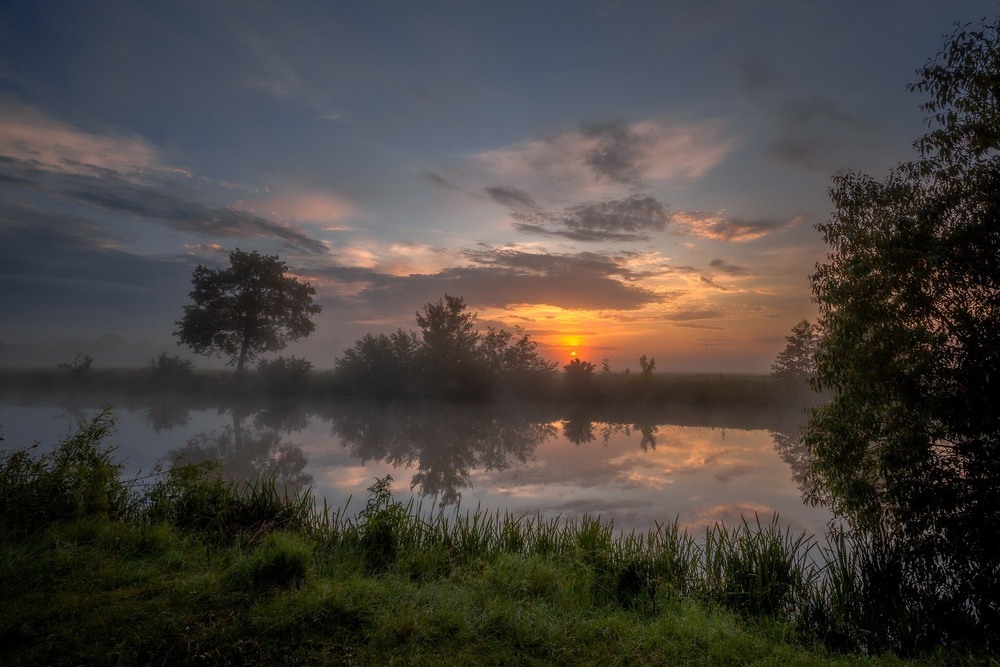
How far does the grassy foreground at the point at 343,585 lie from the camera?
12.2 ft

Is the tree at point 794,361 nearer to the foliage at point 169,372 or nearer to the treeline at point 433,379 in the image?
the treeline at point 433,379

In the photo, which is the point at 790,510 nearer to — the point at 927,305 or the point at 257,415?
the point at 927,305

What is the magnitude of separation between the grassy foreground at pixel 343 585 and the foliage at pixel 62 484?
2cm

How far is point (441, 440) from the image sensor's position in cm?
2162

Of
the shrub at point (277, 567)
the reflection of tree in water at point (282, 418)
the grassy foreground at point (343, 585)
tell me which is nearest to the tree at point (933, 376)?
the grassy foreground at point (343, 585)

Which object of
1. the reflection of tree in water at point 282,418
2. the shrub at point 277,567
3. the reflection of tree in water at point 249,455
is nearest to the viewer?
the shrub at point 277,567

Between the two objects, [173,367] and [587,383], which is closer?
[587,383]

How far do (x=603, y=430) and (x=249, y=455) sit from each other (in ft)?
52.2

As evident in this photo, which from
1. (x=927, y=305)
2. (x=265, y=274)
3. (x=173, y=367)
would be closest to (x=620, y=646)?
(x=927, y=305)

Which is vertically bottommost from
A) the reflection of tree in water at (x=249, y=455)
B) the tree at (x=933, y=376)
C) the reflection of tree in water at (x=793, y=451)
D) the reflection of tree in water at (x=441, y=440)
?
the reflection of tree in water at (x=249, y=455)

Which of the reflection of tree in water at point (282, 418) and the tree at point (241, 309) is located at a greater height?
the tree at point (241, 309)

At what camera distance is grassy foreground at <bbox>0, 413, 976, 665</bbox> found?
3.73 meters

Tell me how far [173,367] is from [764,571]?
42363mm

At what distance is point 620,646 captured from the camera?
4055 mm
